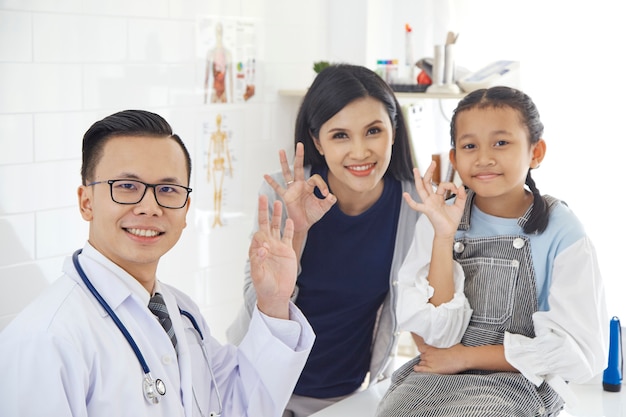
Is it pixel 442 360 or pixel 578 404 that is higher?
pixel 442 360

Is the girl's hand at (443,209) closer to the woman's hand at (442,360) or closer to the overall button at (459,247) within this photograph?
the overall button at (459,247)

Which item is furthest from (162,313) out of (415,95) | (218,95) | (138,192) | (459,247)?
(415,95)

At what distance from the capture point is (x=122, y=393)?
129cm

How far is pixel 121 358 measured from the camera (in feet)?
4.26

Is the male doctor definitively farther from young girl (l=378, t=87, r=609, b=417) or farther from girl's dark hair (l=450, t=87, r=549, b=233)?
girl's dark hair (l=450, t=87, r=549, b=233)

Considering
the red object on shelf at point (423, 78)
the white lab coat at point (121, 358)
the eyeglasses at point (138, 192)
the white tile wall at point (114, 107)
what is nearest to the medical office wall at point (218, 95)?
the white tile wall at point (114, 107)

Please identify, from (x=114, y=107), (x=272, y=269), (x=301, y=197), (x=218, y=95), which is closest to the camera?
(x=272, y=269)

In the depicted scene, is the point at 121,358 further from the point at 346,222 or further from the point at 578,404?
the point at 578,404

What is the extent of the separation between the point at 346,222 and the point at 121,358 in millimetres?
999

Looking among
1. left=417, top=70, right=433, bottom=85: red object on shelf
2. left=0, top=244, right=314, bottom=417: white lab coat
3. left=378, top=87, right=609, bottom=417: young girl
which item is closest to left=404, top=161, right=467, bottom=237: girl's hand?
left=378, top=87, right=609, bottom=417: young girl

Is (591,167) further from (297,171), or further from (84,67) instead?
(84,67)

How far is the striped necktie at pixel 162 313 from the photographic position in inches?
57.9

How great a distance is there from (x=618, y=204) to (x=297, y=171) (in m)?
1.88

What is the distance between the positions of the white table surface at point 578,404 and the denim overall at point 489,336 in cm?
8
